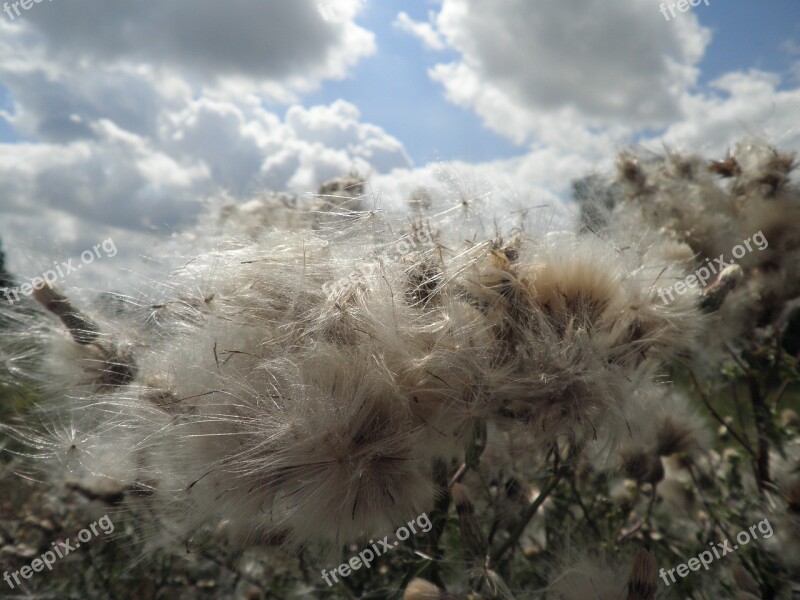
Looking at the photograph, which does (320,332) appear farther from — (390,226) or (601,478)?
(601,478)

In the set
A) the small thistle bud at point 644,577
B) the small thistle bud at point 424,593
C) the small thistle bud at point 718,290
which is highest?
the small thistle bud at point 718,290

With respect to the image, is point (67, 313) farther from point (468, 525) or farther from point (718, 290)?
point (718, 290)

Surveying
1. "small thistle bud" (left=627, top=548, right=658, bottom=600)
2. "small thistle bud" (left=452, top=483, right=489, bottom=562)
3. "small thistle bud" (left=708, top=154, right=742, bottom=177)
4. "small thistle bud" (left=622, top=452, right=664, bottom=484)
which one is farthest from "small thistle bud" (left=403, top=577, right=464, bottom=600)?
"small thistle bud" (left=708, top=154, right=742, bottom=177)

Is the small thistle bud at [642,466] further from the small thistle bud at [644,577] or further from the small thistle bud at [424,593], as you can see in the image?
the small thistle bud at [424,593]

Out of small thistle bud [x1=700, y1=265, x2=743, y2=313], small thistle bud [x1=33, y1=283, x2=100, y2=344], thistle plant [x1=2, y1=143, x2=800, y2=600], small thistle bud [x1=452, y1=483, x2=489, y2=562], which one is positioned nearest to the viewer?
thistle plant [x1=2, y1=143, x2=800, y2=600]

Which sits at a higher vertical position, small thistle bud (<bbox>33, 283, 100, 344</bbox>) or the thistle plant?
small thistle bud (<bbox>33, 283, 100, 344</bbox>)

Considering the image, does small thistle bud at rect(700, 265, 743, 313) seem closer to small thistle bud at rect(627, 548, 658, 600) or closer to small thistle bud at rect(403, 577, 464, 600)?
small thistle bud at rect(627, 548, 658, 600)

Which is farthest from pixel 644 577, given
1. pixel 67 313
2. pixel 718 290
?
pixel 67 313

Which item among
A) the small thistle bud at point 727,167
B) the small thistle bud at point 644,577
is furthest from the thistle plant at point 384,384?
the small thistle bud at point 727,167
